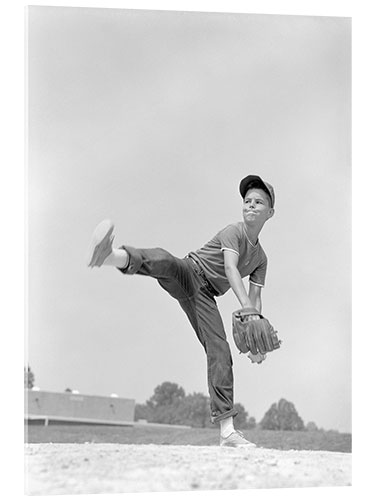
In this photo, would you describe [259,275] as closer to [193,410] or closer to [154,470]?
[154,470]

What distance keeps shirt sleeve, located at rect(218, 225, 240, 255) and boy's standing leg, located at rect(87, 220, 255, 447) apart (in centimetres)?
19

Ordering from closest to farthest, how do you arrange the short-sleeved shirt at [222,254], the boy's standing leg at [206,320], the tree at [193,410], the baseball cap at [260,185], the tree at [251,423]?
1. the boy's standing leg at [206,320]
2. the short-sleeved shirt at [222,254]
3. the baseball cap at [260,185]
4. the tree at [251,423]
5. the tree at [193,410]

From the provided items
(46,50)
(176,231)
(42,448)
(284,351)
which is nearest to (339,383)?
(284,351)

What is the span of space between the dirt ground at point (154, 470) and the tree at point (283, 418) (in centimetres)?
107

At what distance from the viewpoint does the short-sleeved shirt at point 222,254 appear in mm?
5043

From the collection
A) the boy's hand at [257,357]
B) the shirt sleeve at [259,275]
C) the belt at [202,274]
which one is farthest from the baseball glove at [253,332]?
the shirt sleeve at [259,275]

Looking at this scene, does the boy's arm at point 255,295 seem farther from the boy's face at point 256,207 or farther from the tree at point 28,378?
the tree at point 28,378

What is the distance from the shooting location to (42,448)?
488 centimetres

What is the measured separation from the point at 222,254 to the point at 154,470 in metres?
1.12


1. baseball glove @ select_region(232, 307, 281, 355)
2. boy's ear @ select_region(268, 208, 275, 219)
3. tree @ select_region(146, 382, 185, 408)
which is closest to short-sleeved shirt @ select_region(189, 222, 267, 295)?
boy's ear @ select_region(268, 208, 275, 219)

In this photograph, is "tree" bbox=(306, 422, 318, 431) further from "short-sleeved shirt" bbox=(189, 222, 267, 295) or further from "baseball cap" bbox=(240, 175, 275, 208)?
"baseball cap" bbox=(240, 175, 275, 208)

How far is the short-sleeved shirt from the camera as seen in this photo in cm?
504
